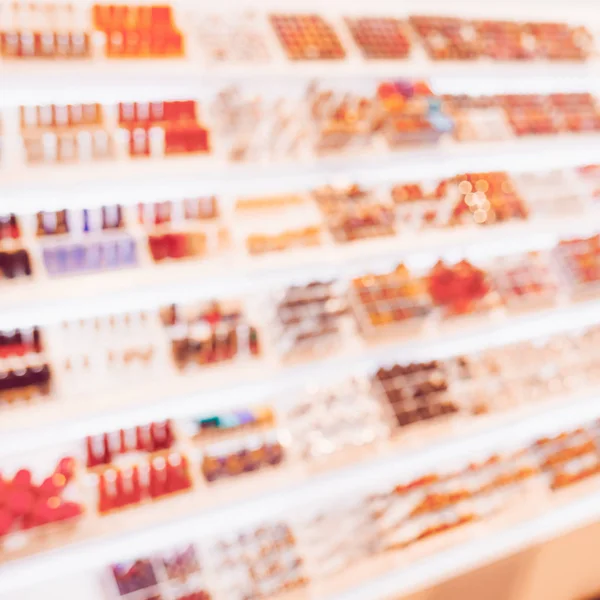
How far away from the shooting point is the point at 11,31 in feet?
5.80

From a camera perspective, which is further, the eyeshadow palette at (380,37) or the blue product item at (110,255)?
the eyeshadow palette at (380,37)

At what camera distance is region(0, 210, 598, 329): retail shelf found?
5.83ft

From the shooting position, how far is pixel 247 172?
2.05 metres

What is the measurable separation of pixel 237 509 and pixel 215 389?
0.36 metres

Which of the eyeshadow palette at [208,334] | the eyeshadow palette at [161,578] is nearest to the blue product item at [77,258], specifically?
the eyeshadow palette at [208,334]

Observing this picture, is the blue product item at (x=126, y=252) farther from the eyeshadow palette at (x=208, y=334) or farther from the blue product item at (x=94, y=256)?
the eyeshadow palette at (x=208, y=334)

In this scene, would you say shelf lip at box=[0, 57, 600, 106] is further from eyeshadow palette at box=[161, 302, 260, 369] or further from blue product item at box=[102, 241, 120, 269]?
eyeshadow palette at box=[161, 302, 260, 369]

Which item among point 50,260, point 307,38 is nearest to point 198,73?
point 307,38

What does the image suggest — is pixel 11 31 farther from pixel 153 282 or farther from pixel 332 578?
pixel 332 578

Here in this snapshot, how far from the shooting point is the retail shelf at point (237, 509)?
5.84 ft

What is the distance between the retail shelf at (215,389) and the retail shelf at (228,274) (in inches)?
9.3

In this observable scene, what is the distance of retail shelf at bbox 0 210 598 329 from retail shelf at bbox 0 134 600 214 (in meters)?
0.22

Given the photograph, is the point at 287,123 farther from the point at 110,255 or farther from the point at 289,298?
the point at 110,255

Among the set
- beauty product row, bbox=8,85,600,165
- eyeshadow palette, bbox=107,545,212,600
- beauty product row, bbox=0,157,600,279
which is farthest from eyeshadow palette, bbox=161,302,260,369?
eyeshadow palette, bbox=107,545,212,600
